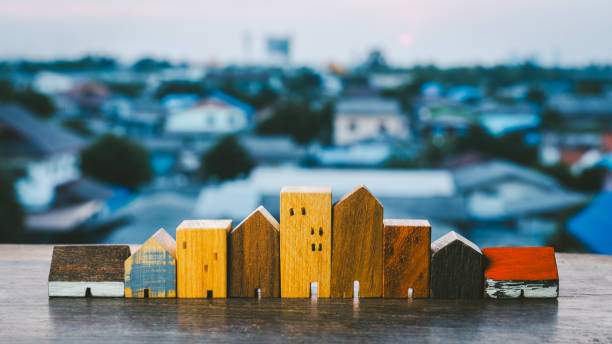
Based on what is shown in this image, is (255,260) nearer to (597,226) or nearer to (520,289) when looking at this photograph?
A: (520,289)

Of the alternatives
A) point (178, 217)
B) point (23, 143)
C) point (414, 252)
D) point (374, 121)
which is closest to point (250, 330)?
point (414, 252)

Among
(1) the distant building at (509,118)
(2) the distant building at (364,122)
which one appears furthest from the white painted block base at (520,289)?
(1) the distant building at (509,118)

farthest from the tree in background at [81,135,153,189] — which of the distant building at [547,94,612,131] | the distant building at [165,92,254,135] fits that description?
→ the distant building at [547,94,612,131]

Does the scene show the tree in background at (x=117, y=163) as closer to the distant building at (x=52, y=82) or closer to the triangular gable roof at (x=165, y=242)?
the triangular gable roof at (x=165, y=242)

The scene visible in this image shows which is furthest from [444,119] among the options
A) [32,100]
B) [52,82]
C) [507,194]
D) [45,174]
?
[52,82]

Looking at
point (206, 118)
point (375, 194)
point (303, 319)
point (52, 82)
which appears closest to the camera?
point (303, 319)

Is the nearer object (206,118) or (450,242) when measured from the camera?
(450,242)

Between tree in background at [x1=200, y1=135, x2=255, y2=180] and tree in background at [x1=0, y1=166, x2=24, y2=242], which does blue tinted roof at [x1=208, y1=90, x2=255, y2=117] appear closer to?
tree in background at [x1=200, y1=135, x2=255, y2=180]
